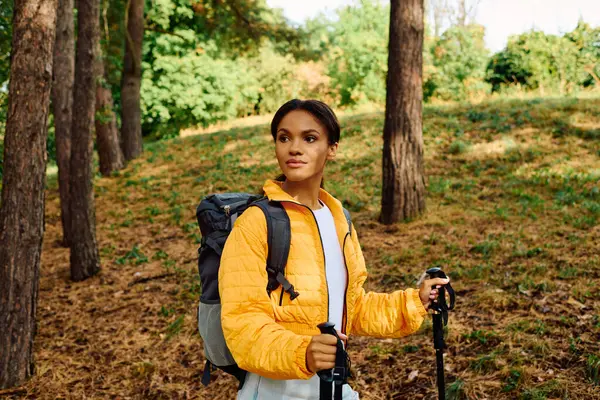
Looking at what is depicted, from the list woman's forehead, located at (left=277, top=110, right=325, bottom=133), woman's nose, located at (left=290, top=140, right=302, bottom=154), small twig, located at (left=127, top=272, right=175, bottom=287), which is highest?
woman's forehead, located at (left=277, top=110, right=325, bottom=133)

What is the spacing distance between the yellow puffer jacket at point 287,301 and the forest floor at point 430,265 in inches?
77.8

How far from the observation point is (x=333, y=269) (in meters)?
2.05

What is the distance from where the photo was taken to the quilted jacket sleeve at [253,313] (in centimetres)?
163

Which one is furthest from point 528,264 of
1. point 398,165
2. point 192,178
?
point 192,178

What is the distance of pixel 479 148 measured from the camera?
10594 mm

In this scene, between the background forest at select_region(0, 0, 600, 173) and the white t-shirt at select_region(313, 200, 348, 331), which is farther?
the background forest at select_region(0, 0, 600, 173)

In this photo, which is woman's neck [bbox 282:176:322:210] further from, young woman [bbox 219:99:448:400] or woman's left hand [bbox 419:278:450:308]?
woman's left hand [bbox 419:278:450:308]

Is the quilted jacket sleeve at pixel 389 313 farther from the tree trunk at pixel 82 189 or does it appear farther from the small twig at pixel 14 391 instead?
the tree trunk at pixel 82 189

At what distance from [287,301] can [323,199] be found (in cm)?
62

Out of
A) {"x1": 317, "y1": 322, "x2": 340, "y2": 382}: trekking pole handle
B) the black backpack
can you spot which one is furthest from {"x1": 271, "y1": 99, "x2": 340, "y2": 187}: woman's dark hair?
{"x1": 317, "y1": 322, "x2": 340, "y2": 382}: trekking pole handle

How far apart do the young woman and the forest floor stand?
2.00m

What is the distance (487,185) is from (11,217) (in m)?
7.67

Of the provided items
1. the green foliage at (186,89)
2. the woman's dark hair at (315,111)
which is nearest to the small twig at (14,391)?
the woman's dark hair at (315,111)

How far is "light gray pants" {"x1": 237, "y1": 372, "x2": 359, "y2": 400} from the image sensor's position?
6.44ft
